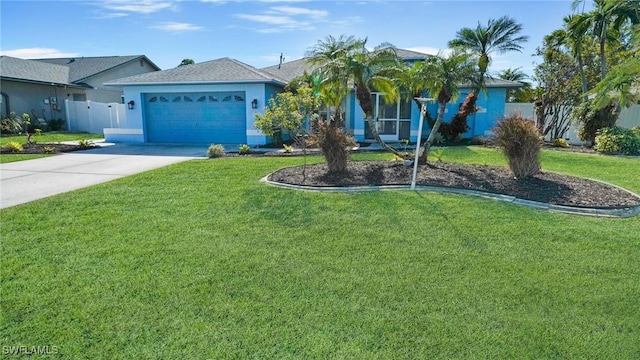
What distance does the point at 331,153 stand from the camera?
8.98 m

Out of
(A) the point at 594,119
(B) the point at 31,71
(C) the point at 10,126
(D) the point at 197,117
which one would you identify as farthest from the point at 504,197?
(B) the point at 31,71

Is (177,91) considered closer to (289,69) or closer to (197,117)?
(197,117)

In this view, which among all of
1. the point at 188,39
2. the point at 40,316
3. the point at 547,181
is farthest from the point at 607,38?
the point at 40,316

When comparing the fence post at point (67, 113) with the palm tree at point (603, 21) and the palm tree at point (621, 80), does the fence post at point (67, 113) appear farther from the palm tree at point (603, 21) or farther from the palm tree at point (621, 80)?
the palm tree at point (603, 21)

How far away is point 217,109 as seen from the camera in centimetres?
1783

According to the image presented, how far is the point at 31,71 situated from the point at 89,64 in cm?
491

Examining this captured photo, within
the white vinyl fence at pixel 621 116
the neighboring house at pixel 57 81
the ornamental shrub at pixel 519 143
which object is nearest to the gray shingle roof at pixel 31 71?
the neighboring house at pixel 57 81

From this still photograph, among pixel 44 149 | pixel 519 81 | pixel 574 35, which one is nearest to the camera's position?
pixel 44 149

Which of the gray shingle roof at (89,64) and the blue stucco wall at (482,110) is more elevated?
the gray shingle roof at (89,64)

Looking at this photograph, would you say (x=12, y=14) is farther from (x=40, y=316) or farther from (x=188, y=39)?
(x=40, y=316)

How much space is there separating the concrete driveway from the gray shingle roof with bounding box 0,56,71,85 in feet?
40.0

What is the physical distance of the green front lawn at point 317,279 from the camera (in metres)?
3.05

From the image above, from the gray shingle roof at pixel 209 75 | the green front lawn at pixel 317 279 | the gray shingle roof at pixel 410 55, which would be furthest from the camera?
the gray shingle roof at pixel 410 55

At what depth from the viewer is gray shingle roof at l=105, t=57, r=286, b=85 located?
16.7 m
